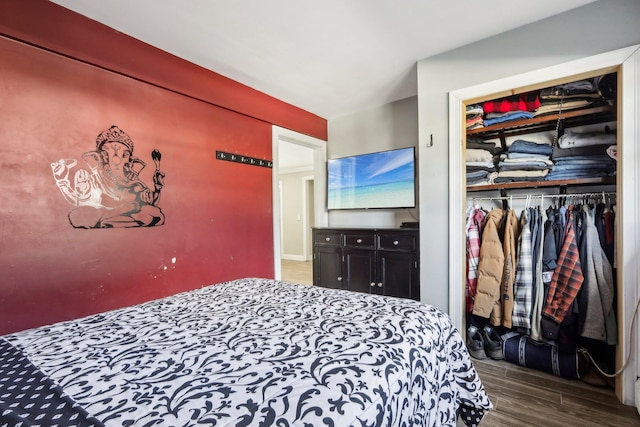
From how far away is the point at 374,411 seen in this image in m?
0.68

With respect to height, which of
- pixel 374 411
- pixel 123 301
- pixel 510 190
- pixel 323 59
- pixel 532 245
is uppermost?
pixel 323 59

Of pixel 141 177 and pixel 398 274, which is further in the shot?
pixel 398 274

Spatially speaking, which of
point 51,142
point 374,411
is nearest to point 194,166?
point 51,142

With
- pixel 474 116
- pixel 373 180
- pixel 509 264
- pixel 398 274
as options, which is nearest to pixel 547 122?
pixel 474 116

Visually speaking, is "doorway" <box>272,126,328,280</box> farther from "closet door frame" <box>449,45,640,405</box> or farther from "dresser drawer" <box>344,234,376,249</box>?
"closet door frame" <box>449,45,640,405</box>

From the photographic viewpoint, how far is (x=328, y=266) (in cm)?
337

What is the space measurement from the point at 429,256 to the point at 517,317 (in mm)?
744

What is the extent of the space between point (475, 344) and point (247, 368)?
7.12ft

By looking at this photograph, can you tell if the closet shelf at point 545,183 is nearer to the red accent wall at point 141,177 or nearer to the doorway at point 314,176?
the doorway at point 314,176

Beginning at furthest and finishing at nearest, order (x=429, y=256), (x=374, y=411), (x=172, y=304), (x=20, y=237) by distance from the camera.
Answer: (x=429, y=256), (x=20, y=237), (x=172, y=304), (x=374, y=411)

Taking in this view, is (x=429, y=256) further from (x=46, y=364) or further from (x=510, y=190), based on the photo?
(x=46, y=364)

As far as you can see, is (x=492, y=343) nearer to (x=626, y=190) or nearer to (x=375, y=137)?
(x=626, y=190)

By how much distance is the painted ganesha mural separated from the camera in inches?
70.4

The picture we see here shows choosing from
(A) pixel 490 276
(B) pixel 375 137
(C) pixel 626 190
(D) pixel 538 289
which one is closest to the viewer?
(C) pixel 626 190
